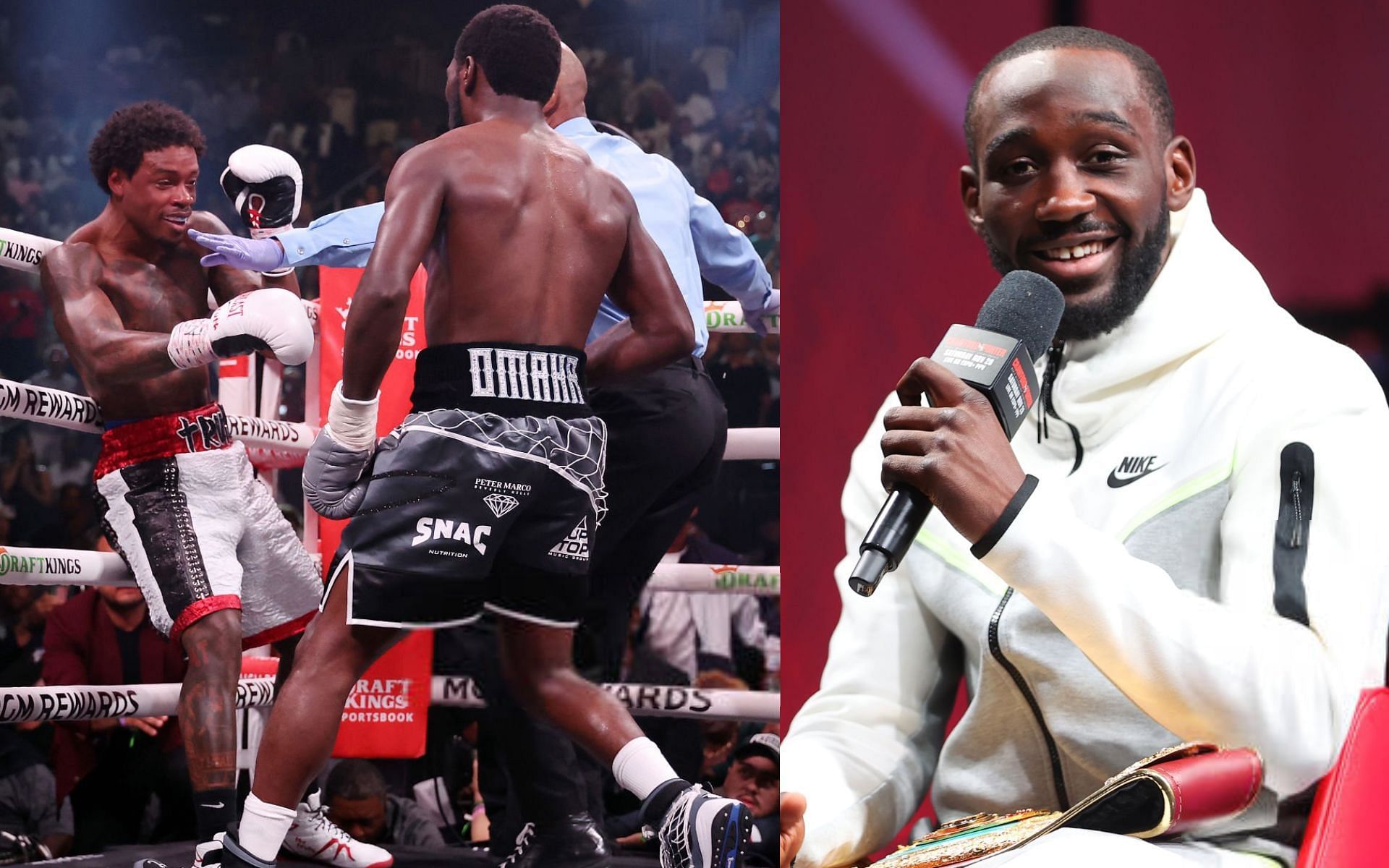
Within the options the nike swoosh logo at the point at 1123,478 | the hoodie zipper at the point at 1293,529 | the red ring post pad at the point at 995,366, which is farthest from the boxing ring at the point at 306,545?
the hoodie zipper at the point at 1293,529

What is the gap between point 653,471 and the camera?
6.54 ft

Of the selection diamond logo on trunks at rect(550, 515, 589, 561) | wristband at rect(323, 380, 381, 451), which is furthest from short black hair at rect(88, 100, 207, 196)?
diamond logo on trunks at rect(550, 515, 589, 561)

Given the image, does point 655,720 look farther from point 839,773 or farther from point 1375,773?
point 1375,773

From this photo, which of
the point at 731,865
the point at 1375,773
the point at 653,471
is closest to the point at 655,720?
the point at 731,865

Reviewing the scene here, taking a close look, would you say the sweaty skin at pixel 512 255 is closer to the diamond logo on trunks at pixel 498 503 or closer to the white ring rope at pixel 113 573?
the diamond logo on trunks at pixel 498 503

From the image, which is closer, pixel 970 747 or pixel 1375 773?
pixel 1375 773

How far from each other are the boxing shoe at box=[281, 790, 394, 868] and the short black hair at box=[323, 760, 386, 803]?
0.9 inches

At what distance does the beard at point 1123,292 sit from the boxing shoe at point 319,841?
128 cm

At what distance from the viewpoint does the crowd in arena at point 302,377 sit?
1.96 m

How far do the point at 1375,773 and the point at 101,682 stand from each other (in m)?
1.75

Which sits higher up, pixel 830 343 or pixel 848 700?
pixel 830 343

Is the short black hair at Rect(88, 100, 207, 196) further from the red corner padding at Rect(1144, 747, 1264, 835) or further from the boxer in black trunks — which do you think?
the red corner padding at Rect(1144, 747, 1264, 835)

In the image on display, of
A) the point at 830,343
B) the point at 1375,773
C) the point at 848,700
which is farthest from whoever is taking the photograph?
the point at 830,343

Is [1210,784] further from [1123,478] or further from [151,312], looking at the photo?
[151,312]
